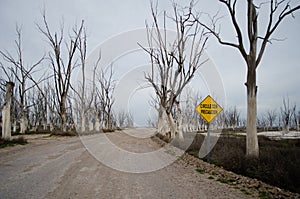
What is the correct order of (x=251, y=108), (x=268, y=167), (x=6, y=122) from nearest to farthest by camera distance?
(x=268, y=167) → (x=251, y=108) → (x=6, y=122)

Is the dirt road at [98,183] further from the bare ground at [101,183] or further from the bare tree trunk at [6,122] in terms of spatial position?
the bare tree trunk at [6,122]

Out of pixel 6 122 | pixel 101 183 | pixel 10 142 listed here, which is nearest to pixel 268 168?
pixel 101 183

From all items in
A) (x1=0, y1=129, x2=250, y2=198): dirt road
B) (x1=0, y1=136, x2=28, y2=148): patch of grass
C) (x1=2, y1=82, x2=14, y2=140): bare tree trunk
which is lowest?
(x1=0, y1=129, x2=250, y2=198): dirt road

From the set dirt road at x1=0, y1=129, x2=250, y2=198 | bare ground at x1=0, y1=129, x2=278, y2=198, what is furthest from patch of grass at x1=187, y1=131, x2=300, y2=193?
dirt road at x1=0, y1=129, x2=250, y2=198

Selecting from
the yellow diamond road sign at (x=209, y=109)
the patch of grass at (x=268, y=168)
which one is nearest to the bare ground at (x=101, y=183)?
the patch of grass at (x=268, y=168)

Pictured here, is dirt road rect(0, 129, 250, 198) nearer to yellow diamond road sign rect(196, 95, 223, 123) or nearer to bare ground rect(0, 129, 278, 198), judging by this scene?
bare ground rect(0, 129, 278, 198)

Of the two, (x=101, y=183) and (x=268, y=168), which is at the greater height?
(x=268, y=168)

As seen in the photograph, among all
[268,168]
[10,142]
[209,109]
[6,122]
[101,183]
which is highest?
[209,109]

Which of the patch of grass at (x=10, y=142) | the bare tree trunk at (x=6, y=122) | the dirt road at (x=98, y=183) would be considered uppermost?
the bare tree trunk at (x=6, y=122)

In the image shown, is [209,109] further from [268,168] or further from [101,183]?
[101,183]

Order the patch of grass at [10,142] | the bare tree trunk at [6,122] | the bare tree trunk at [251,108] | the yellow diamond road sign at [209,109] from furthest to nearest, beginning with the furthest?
the bare tree trunk at [6,122], the patch of grass at [10,142], the yellow diamond road sign at [209,109], the bare tree trunk at [251,108]

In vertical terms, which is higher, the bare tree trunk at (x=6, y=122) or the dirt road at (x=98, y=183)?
the bare tree trunk at (x=6, y=122)

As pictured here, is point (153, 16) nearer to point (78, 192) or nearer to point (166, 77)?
point (166, 77)

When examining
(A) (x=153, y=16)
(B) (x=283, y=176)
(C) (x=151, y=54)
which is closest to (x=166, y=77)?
(C) (x=151, y=54)
